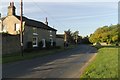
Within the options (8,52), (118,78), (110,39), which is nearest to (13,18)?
(8,52)

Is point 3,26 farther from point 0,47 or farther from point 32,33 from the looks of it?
point 0,47

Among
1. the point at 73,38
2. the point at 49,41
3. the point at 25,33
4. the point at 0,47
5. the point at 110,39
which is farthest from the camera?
the point at 73,38

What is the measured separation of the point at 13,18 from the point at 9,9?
2.06 metres

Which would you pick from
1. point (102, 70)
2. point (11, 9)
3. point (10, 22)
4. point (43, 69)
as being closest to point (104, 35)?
point (11, 9)

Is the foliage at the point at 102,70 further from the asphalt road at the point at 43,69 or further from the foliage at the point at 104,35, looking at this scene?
the foliage at the point at 104,35

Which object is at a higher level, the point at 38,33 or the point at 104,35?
the point at 104,35

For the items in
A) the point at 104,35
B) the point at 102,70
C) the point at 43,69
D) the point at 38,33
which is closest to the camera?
the point at 102,70

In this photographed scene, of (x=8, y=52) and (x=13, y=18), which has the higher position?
(x=13, y=18)

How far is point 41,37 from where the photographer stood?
190 ft

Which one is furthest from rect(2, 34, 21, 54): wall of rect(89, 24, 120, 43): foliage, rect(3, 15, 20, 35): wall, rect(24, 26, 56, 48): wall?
rect(89, 24, 120, 43): foliage

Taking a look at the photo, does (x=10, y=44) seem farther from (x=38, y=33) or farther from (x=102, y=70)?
(x=102, y=70)

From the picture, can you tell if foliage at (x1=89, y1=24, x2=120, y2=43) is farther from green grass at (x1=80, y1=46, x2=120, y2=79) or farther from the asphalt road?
green grass at (x1=80, y1=46, x2=120, y2=79)

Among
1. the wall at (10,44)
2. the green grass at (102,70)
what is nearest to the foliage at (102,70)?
the green grass at (102,70)

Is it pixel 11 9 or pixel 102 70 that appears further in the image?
pixel 11 9
